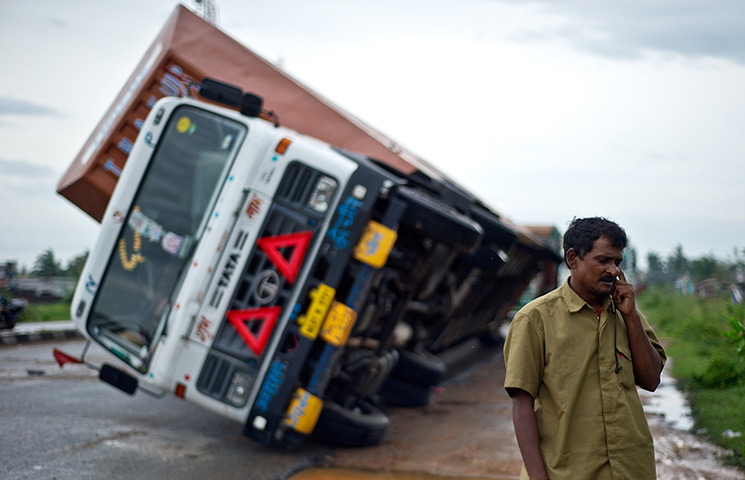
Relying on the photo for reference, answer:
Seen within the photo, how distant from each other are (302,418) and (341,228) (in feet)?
4.05

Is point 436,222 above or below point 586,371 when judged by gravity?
above

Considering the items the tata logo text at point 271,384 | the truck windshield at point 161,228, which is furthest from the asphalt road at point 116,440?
the truck windshield at point 161,228

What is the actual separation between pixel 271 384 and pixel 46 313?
11.1m

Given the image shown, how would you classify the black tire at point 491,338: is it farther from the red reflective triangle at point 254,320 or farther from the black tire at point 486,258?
the red reflective triangle at point 254,320

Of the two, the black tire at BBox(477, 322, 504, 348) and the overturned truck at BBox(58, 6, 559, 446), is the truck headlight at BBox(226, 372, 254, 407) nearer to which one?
the overturned truck at BBox(58, 6, 559, 446)

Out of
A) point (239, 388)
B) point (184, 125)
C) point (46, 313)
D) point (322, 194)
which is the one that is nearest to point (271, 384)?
point (239, 388)

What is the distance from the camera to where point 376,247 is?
5.15 m

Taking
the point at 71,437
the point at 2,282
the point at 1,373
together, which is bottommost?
the point at 2,282

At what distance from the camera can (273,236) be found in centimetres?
518

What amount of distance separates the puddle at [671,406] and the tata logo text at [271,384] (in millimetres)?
3369

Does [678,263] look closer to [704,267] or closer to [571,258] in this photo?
[704,267]

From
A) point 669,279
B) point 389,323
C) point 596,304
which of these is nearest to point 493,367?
point 389,323

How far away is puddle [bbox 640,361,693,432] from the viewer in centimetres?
661

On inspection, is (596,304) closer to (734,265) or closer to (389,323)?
(389,323)
